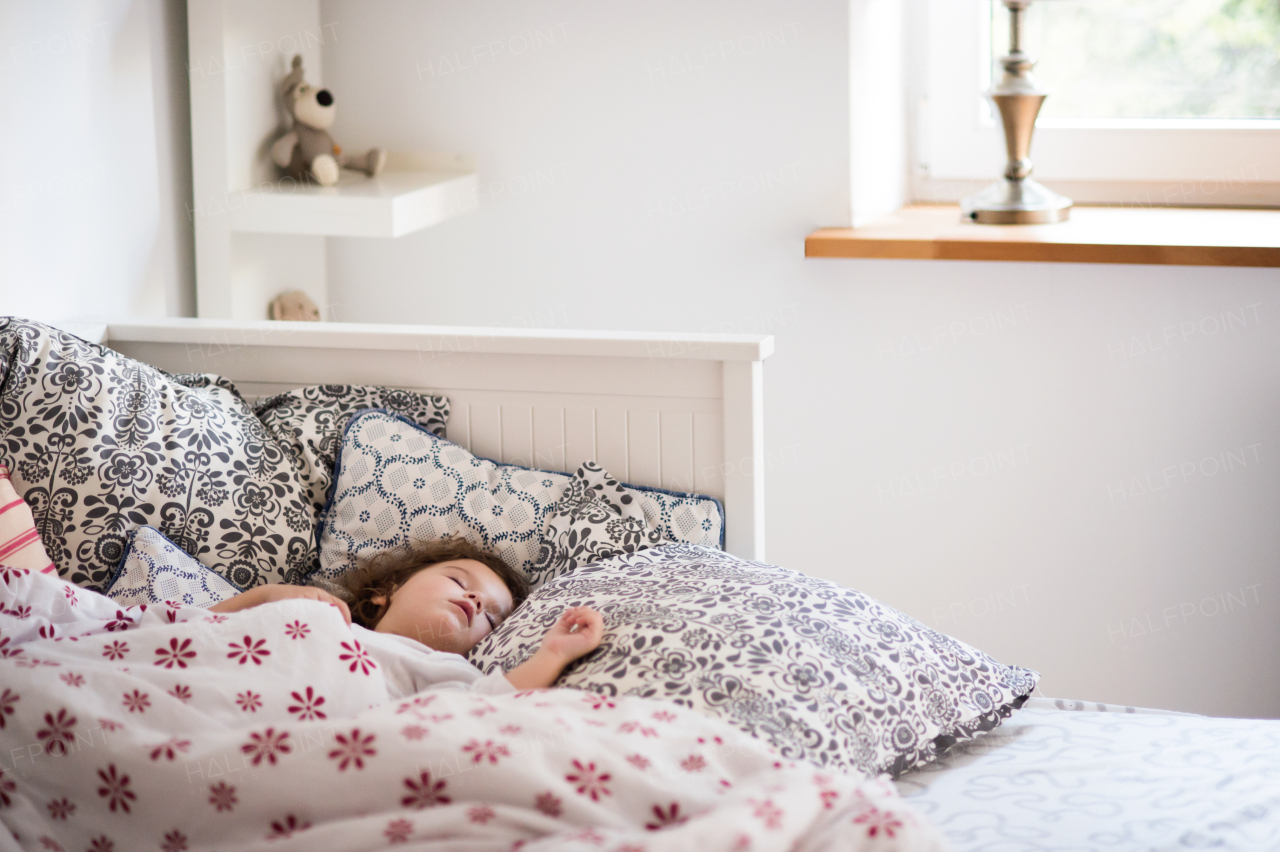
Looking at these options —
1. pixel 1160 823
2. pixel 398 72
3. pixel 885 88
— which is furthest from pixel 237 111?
pixel 1160 823

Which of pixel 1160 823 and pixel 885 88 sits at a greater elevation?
pixel 885 88

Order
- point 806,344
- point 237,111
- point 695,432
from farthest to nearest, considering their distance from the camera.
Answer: point 806,344 → point 237,111 → point 695,432

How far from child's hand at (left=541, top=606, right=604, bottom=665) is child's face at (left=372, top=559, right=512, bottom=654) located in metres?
0.16

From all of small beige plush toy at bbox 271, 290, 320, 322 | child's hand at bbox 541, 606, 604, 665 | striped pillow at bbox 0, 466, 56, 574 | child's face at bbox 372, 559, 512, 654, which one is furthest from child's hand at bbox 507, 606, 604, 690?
small beige plush toy at bbox 271, 290, 320, 322

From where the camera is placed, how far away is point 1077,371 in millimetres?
1763

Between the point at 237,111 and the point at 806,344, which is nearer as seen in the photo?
the point at 237,111

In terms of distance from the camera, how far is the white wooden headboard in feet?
4.44

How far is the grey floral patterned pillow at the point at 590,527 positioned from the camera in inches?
50.8

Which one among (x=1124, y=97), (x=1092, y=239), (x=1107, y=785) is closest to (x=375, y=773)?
(x=1107, y=785)

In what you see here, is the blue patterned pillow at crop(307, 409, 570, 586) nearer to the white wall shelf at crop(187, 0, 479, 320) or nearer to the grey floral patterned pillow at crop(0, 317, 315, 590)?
the grey floral patterned pillow at crop(0, 317, 315, 590)

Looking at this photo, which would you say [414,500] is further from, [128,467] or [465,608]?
[128,467]

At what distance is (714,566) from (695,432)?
0.73ft

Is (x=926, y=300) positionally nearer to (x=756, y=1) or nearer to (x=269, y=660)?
(x=756, y=1)

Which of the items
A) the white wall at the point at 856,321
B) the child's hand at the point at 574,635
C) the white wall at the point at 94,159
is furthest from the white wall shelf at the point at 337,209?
the child's hand at the point at 574,635
